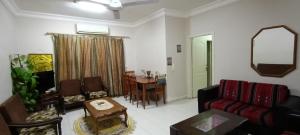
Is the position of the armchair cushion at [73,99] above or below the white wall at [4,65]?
below

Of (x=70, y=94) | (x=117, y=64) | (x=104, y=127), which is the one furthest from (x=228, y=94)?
(x=70, y=94)

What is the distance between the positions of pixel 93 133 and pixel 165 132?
131cm

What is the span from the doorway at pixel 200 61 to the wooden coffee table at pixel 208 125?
2.56 meters

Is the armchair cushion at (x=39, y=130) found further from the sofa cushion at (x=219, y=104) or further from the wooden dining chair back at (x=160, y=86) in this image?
the sofa cushion at (x=219, y=104)

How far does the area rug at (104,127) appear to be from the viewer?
2.84 m

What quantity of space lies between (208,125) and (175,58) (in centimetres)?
267

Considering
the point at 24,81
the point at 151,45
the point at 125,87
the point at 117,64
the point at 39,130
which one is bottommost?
the point at 39,130

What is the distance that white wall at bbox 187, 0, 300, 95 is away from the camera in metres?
2.60

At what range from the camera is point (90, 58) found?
4.78 metres

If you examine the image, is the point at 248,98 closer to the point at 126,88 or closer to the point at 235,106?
the point at 235,106

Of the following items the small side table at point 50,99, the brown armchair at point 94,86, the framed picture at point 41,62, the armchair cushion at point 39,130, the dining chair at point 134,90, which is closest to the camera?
the armchair cushion at point 39,130

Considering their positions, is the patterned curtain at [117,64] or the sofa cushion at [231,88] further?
the patterned curtain at [117,64]

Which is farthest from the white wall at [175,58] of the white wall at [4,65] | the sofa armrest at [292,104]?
the white wall at [4,65]

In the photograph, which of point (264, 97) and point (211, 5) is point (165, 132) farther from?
point (211, 5)
